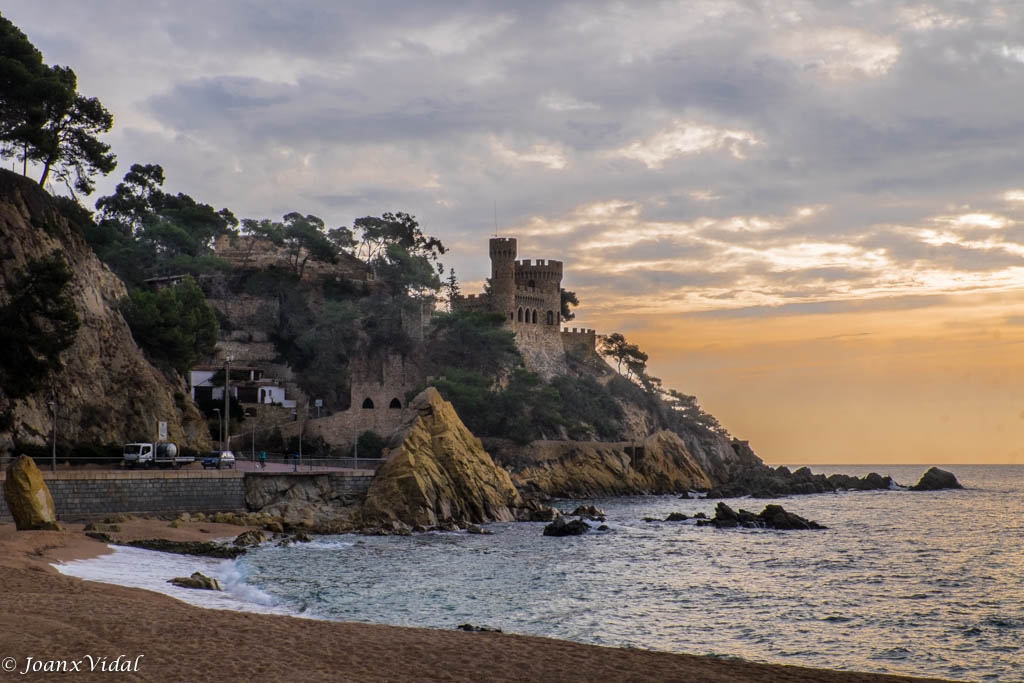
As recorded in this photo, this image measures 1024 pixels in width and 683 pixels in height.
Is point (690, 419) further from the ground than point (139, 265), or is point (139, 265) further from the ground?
point (139, 265)

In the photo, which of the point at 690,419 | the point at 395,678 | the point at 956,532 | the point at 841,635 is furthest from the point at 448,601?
the point at 690,419

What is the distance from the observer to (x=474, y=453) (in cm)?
5738

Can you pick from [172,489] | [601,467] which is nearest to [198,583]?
[172,489]

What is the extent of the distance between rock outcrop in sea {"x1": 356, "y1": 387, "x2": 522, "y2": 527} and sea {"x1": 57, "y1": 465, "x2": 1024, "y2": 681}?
3.10m

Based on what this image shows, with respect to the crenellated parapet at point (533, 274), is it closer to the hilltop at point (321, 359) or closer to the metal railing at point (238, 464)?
the hilltop at point (321, 359)

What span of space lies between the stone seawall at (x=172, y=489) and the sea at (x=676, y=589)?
23.0 feet

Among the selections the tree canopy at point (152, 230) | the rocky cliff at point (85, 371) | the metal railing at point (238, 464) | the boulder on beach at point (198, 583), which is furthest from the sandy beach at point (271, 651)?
the tree canopy at point (152, 230)

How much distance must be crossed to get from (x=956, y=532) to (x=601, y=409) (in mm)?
53233

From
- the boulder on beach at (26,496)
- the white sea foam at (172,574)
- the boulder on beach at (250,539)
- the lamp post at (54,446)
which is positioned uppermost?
the lamp post at (54,446)

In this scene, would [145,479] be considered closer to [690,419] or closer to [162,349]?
[162,349]

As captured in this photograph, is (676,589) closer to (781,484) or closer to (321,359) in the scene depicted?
(321,359)

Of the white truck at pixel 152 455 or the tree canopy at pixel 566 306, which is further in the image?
the tree canopy at pixel 566 306

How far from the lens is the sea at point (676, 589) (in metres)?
23.1

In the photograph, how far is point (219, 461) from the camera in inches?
1951
